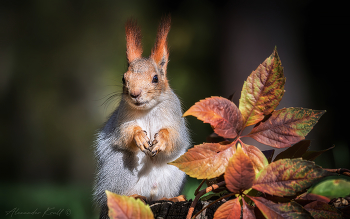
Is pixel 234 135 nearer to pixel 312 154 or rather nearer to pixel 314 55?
pixel 312 154

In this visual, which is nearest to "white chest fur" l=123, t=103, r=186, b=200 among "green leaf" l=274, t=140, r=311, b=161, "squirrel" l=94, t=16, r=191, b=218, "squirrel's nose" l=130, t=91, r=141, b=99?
"squirrel" l=94, t=16, r=191, b=218

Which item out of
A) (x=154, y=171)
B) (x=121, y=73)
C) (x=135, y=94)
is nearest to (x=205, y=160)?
(x=135, y=94)

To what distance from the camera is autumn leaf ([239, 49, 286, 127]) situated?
285 millimetres

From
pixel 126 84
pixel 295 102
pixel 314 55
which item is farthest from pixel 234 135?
pixel 314 55

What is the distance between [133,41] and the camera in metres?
0.77

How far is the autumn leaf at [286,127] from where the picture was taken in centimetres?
28

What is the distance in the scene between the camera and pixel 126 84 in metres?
0.68

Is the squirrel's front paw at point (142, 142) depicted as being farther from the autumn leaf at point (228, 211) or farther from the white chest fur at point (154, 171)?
the autumn leaf at point (228, 211)

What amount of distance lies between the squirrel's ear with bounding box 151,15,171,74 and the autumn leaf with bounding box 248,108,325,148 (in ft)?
1.71

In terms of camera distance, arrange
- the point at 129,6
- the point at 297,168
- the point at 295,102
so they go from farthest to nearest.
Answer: the point at 129,6 → the point at 295,102 → the point at 297,168

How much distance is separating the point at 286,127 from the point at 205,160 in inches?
3.8

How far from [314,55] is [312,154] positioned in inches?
48.6

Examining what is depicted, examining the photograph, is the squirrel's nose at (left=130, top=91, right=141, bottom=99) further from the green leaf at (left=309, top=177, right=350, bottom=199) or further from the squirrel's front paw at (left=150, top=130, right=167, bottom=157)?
the green leaf at (left=309, top=177, right=350, bottom=199)

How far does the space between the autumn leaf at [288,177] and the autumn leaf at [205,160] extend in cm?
4
